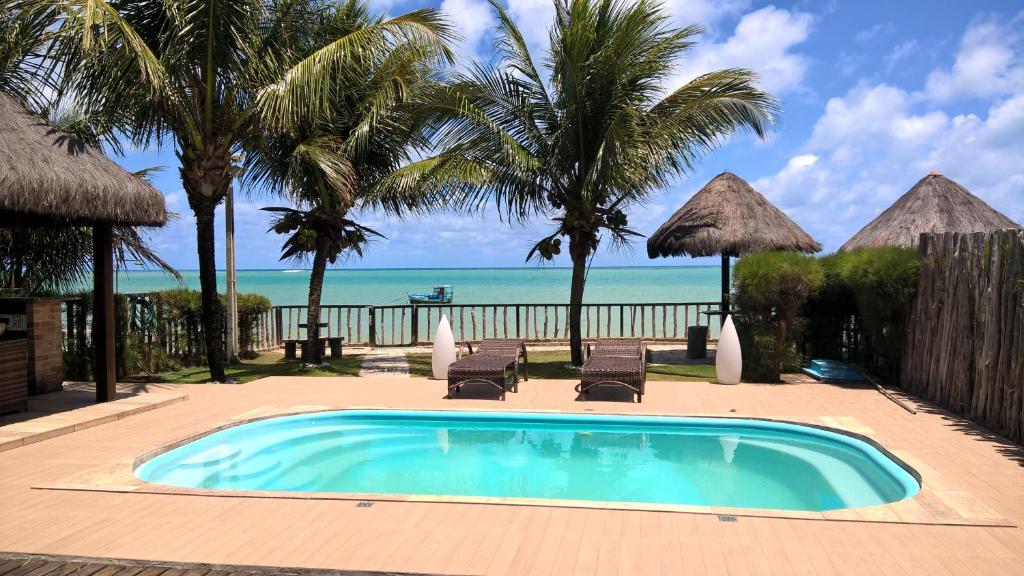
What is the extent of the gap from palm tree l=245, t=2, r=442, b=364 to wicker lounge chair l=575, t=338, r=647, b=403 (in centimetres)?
407

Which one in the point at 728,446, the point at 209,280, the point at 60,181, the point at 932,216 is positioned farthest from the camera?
the point at 932,216

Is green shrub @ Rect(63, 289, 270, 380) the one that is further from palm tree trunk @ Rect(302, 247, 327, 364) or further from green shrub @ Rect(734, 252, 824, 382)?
green shrub @ Rect(734, 252, 824, 382)

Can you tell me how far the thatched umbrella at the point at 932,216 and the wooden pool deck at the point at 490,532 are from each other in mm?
6726

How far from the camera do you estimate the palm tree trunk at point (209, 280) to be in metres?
10.0

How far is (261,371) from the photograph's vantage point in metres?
11.6

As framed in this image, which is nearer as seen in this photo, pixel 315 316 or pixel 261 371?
pixel 261 371

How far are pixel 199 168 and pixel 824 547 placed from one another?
899cm

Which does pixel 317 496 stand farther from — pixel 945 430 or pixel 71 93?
pixel 71 93

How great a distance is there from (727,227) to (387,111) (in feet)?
19.8

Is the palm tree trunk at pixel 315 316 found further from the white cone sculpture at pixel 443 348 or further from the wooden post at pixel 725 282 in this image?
the wooden post at pixel 725 282

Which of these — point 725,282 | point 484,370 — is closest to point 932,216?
point 725,282

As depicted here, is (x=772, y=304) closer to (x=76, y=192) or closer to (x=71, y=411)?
(x=76, y=192)

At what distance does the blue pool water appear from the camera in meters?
5.73

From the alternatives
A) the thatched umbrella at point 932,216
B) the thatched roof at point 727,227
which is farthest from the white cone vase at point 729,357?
the thatched umbrella at point 932,216
